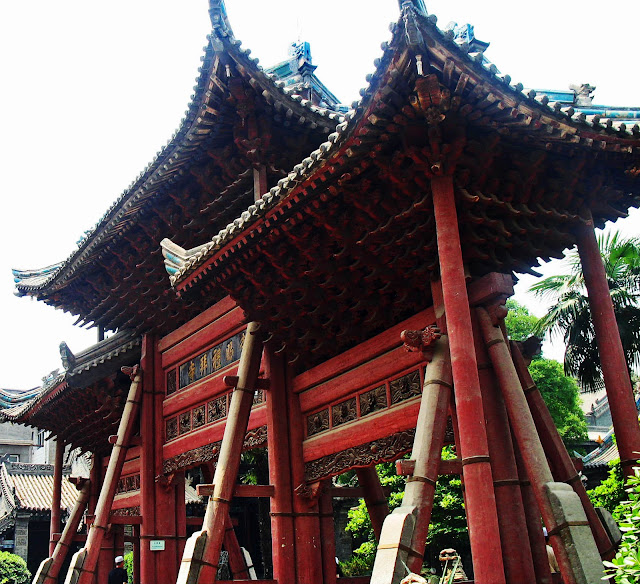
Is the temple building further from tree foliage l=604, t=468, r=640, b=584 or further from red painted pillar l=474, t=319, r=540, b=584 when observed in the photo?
tree foliage l=604, t=468, r=640, b=584

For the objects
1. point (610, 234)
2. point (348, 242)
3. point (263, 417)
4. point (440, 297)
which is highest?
point (610, 234)

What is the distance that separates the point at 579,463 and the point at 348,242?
9.70 ft

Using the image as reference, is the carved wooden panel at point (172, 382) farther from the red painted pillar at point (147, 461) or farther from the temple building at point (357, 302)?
the red painted pillar at point (147, 461)

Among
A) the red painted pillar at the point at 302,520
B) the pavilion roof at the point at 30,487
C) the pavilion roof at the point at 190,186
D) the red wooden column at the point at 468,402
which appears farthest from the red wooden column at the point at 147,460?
the pavilion roof at the point at 30,487

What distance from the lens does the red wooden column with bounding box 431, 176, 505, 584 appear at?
4.98 meters

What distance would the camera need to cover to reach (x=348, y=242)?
6.81 metres

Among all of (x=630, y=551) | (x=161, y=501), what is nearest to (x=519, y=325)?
(x=161, y=501)

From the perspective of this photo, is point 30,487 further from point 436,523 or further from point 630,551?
point 630,551

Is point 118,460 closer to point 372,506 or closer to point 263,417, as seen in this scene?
point 263,417

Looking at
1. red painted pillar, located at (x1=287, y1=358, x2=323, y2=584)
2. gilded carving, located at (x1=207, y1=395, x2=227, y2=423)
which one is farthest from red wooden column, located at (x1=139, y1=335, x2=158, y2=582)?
red painted pillar, located at (x1=287, y1=358, x2=323, y2=584)

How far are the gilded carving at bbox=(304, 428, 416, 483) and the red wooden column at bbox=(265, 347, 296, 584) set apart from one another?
1.01 ft

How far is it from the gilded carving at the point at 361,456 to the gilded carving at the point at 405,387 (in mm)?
351

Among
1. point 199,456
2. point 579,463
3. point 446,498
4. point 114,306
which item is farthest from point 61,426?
point 579,463

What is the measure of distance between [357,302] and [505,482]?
2.58 metres
